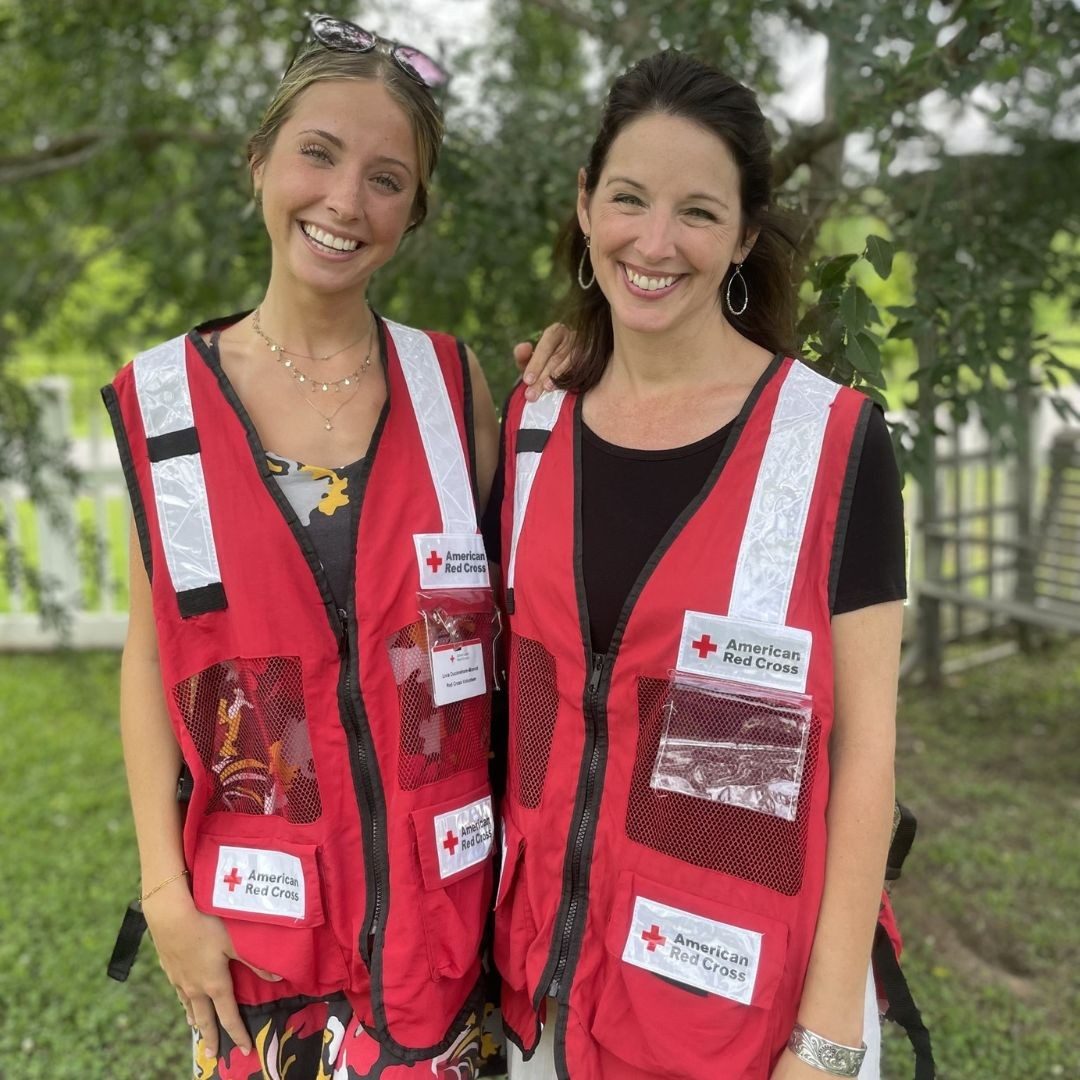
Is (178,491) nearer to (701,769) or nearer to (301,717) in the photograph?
(301,717)

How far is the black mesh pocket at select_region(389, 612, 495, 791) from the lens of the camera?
1.69m

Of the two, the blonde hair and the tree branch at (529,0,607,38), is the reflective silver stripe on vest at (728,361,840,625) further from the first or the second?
the tree branch at (529,0,607,38)

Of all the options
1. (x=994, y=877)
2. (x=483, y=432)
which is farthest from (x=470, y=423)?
(x=994, y=877)

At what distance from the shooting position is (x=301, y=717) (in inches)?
65.6

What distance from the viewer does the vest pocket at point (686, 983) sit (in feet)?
4.91

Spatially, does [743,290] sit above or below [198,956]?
above

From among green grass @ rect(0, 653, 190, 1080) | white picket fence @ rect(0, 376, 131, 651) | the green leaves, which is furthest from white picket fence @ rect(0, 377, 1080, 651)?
the green leaves

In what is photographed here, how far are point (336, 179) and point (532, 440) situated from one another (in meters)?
0.53

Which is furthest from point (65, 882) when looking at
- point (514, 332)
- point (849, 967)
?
A: point (849, 967)

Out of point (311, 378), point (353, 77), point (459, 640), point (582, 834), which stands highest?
point (353, 77)

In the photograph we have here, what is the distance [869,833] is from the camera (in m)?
Result: 1.50

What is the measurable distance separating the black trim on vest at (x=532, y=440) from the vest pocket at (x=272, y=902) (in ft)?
2.34

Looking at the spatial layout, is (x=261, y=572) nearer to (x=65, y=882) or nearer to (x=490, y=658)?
(x=490, y=658)

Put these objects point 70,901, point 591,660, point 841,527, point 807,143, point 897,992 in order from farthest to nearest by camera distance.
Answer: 1. point 70,901
2. point 807,143
3. point 897,992
4. point 591,660
5. point 841,527
